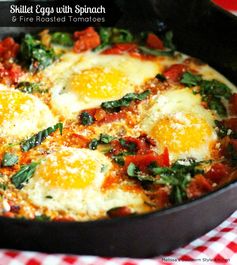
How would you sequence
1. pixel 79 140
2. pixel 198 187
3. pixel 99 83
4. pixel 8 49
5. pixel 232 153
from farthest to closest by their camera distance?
pixel 8 49, pixel 99 83, pixel 79 140, pixel 232 153, pixel 198 187

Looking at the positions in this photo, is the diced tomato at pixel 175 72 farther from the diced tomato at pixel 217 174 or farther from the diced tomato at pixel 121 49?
the diced tomato at pixel 217 174

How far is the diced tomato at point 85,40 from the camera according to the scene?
5.93 m

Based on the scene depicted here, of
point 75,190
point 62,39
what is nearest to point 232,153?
point 75,190

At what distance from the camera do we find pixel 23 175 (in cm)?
443

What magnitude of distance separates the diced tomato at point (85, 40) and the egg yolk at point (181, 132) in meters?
1.40

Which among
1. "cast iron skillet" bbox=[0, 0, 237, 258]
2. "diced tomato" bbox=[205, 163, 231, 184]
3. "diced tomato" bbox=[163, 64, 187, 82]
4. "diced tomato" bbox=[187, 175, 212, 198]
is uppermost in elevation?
"diced tomato" bbox=[163, 64, 187, 82]

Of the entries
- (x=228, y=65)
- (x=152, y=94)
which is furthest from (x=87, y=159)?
(x=228, y=65)

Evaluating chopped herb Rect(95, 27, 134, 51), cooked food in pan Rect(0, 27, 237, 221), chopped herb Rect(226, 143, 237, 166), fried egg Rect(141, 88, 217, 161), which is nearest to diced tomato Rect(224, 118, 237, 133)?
cooked food in pan Rect(0, 27, 237, 221)

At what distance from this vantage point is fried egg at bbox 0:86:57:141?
4.88m

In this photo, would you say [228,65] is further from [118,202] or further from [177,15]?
[118,202]

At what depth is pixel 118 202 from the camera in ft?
14.0

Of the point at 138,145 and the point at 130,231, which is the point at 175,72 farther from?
the point at 130,231

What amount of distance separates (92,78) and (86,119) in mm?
487

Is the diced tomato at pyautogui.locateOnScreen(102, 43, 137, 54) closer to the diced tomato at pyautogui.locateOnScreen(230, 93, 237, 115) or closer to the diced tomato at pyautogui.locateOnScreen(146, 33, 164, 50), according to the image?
the diced tomato at pyautogui.locateOnScreen(146, 33, 164, 50)
